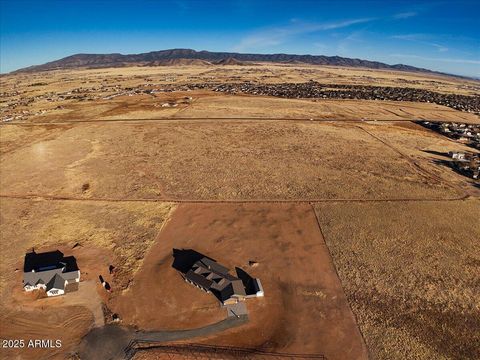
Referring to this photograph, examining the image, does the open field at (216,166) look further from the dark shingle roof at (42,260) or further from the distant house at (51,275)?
the distant house at (51,275)

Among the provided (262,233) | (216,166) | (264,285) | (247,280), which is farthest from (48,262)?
(216,166)

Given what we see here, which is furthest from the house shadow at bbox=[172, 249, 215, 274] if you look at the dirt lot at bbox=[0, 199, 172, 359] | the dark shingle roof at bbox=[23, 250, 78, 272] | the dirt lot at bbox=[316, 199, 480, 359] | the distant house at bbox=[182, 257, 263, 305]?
the dirt lot at bbox=[316, 199, 480, 359]

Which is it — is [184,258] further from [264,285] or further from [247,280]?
[264,285]

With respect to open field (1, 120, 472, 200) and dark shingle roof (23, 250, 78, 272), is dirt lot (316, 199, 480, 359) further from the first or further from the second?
dark shingle roof (23, 250, 78, 272)

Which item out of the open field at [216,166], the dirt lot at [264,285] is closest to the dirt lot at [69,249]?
the dirt lot at [264,285]

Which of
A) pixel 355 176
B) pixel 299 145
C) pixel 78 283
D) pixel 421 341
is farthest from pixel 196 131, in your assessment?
pixel 421 341

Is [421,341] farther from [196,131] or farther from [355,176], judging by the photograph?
[196,131]
